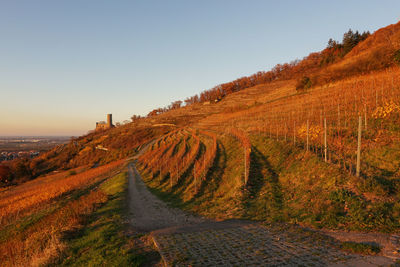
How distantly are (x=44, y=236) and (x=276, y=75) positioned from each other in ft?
442

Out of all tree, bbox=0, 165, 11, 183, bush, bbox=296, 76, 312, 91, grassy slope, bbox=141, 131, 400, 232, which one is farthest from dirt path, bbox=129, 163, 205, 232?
tree, bbox=0, 165, 11, 183

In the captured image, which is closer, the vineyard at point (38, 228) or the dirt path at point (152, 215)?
the vineyard at point (38, 228)

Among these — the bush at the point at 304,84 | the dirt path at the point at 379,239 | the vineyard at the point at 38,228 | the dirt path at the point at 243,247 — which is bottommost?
the vineyard at the point at 38,228

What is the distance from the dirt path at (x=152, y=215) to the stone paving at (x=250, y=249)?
226cm

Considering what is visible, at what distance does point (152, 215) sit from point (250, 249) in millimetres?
8005

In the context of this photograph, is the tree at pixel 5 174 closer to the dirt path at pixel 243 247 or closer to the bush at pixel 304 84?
the dirt path at pixel 243 247

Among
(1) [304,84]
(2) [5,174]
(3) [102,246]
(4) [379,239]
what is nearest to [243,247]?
(4) [379,239]

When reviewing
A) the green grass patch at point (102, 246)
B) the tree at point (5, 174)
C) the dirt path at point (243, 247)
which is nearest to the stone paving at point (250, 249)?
the dirt path at point (243, 247)

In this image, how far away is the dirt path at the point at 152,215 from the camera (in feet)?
37.6

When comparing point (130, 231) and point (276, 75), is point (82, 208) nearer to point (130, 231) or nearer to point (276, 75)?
point (130, 231)

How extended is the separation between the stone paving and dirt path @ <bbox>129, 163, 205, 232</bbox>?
226cm

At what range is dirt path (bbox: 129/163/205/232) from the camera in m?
11.4

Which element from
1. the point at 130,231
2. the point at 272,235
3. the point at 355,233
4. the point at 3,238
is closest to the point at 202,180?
the point at 130,231

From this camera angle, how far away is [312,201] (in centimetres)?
1081
